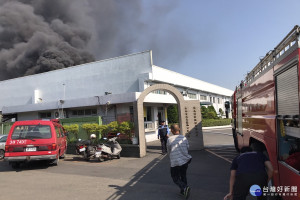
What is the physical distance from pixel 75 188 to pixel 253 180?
429 centimetres

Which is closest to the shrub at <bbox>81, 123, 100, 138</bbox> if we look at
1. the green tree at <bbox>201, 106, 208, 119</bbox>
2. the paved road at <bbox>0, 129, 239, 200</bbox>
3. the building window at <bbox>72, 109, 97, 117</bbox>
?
the paved road at <bbox>0, 129, 239, 200</bbox>

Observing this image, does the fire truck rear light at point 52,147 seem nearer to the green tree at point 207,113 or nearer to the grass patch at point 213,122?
the grass patch at point 213,122

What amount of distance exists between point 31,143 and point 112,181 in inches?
138

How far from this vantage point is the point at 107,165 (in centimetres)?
867

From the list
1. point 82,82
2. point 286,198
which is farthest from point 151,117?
point 286,198

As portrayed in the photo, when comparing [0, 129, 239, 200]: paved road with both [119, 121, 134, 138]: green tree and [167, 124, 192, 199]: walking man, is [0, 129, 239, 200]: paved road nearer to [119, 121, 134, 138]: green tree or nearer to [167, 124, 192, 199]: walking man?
[167, 124, 192, 199]: walking man

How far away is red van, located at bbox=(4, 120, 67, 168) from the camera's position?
774 centimetres

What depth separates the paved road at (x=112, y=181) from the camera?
16.7 ft

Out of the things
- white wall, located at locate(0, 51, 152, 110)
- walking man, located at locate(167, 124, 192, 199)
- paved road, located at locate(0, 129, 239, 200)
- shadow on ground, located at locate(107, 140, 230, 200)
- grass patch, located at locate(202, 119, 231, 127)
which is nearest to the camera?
walking man, located at locate(167, 124, 192, 199)

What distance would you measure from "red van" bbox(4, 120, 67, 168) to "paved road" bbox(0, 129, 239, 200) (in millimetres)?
524

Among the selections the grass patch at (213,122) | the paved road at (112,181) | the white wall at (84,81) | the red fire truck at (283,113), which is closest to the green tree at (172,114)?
the white wall at (84,81)

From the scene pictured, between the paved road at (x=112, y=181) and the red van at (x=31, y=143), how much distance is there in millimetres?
524

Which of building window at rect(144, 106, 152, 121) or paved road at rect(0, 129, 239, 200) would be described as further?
building window at rect(144, 106, 152, 121)

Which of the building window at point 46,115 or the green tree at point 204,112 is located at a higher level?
the building window at point 46,115
